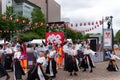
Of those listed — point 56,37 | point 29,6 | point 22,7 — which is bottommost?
point 56,37

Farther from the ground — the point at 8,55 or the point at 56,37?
the point at 56,37

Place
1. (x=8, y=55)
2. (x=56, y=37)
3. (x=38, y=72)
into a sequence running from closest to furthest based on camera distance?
1. (x=38, y=72)
2. (x=8, y=55)
3. (x=56, y=37)

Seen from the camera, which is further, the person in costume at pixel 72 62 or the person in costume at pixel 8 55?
the person in costume at pixel 8 55

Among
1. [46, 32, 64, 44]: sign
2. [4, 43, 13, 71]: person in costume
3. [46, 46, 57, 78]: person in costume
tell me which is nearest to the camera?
[46, 46, 57, 78]: person in costume

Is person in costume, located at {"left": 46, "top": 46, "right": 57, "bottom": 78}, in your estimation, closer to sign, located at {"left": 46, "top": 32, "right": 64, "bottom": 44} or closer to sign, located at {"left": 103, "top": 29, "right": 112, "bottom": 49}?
sign, located at {"left": 46, "top": 32, "right": 64, "bottom": 44}

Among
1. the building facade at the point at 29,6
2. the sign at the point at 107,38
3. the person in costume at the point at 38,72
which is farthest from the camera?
the building facade at the point at 29,6

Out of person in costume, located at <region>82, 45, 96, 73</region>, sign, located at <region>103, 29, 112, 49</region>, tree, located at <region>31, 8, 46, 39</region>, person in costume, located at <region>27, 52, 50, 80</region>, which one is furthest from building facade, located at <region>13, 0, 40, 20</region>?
person in costume, located at <region>27, 52, 50, 80</region>

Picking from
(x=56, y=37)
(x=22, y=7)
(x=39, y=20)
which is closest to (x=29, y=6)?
(x=22, y=7)

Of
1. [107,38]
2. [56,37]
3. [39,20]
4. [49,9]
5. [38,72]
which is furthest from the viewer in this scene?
[49,9]

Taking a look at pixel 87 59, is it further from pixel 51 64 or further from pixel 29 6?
pixel 29 6

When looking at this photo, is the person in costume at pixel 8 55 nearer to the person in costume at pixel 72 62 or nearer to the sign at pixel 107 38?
the person in costume at pixel 72 62

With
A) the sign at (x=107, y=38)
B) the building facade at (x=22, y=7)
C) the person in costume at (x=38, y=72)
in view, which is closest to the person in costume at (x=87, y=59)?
the person in costume at (x=38, y=72)

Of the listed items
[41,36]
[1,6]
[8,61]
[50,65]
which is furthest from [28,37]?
[50,65]

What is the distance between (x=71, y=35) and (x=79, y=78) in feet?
282
